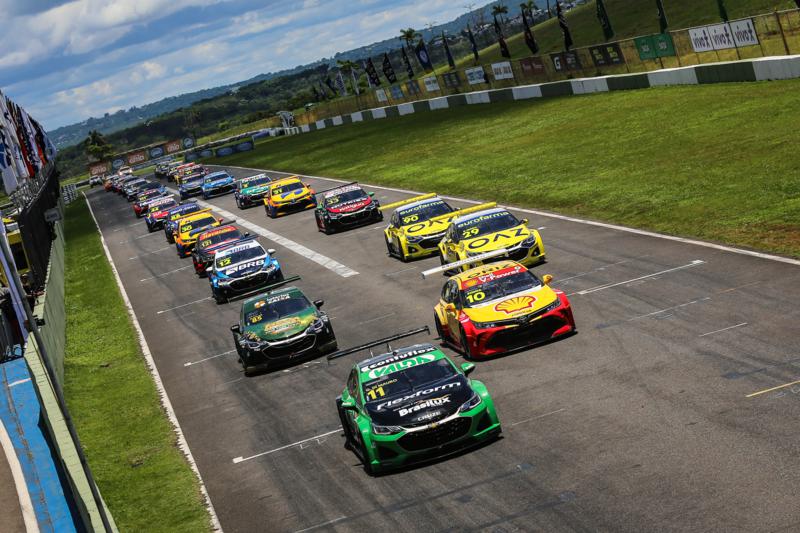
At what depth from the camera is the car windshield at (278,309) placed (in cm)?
2485

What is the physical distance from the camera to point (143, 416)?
2333cm

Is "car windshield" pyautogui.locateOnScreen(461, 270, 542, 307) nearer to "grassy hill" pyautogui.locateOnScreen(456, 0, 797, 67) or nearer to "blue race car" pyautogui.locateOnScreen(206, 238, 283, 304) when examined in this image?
"blue race car" pyautogui.locateOnScreen(206, 238, 283, 304)

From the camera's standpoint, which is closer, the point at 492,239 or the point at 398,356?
the point at 398,356

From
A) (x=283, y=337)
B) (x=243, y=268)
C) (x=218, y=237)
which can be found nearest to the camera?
(x=283, y=337)

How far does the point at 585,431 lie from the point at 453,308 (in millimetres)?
6327

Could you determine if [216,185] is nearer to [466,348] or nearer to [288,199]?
[288,199]

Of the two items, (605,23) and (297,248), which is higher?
(605,23)

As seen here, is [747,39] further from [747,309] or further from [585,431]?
[585,431]

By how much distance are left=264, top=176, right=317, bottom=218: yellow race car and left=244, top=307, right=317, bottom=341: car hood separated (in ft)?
96.2

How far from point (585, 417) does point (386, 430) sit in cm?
284

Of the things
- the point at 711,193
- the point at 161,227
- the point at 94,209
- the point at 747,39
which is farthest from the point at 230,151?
the point at 711,193

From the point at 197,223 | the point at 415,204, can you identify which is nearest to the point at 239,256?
the point at 415,204

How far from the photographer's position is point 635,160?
42.5m

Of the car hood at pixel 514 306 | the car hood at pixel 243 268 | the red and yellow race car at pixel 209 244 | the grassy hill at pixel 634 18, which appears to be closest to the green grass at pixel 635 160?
the car hood at pixel 514 306
